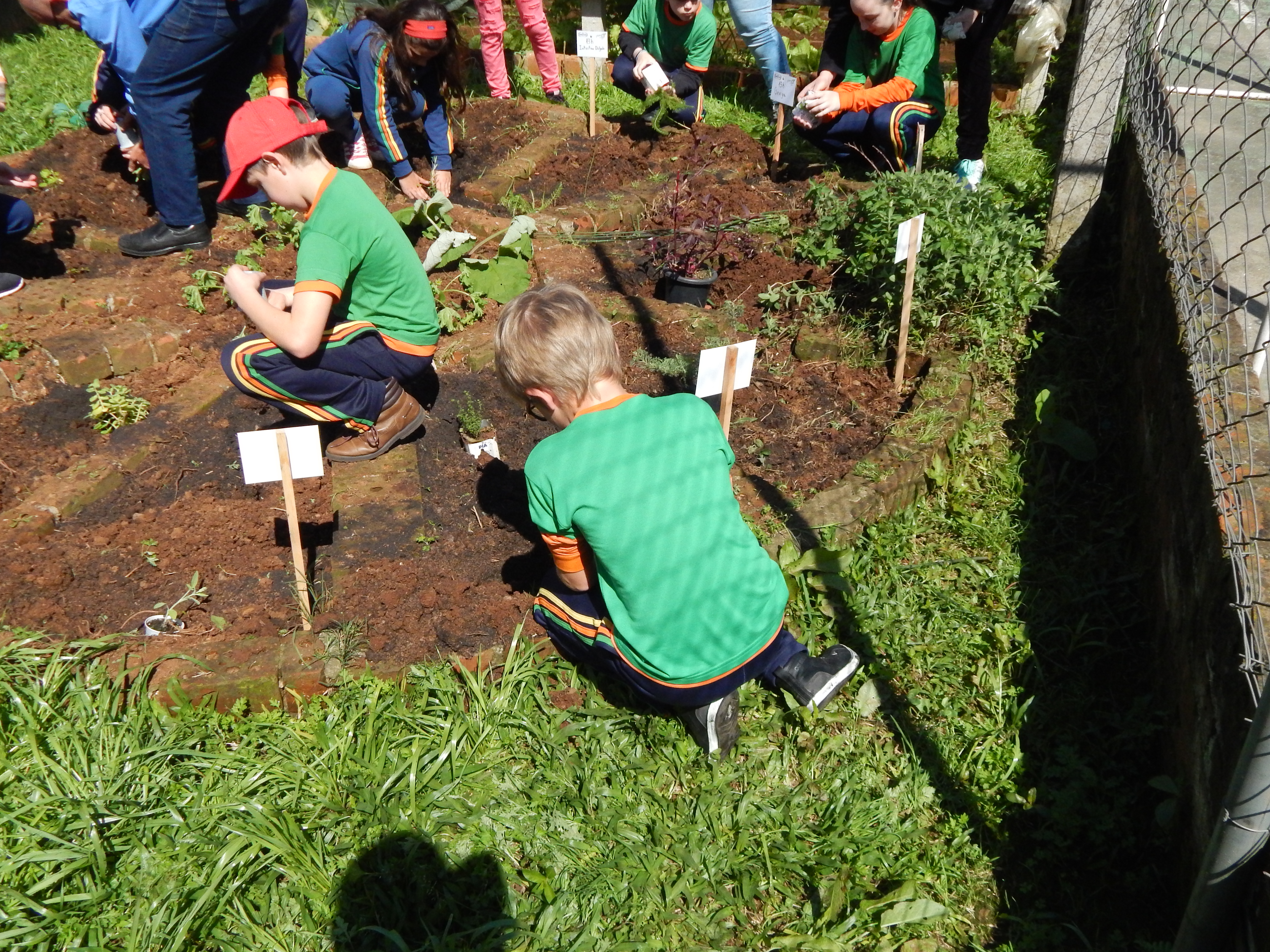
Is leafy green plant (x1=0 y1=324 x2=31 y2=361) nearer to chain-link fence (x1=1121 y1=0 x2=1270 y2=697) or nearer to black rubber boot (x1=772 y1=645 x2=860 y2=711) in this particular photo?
black rubber boot (x1=772 y1=645 x2=860 y2=711)

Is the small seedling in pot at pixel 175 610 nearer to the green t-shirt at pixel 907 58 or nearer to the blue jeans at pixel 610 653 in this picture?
the blue jeans at pixel 610 653

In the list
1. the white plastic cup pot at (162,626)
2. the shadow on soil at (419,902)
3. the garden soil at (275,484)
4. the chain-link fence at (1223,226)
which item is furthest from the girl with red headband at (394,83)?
the shadow on soil at (419,902)

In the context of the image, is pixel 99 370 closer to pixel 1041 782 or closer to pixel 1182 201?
pixel 1041 782

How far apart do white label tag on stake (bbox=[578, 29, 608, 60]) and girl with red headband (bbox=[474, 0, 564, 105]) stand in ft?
2.39

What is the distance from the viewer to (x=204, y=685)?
7.98ft

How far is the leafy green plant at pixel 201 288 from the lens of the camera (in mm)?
4023

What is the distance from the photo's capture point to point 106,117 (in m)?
4.80

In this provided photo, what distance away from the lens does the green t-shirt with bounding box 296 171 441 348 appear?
9.69ft

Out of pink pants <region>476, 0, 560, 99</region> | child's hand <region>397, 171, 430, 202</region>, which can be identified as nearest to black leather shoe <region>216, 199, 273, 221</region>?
child's hand <region>397, 171, 430, 202</region>

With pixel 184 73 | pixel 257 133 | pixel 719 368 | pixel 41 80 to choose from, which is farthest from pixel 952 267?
pixel 41 80

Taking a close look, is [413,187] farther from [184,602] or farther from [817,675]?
[817,675]

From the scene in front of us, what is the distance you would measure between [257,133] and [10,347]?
155cm

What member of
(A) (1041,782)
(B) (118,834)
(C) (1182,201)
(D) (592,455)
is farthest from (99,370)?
(C) (1182,201)

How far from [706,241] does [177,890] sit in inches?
131
